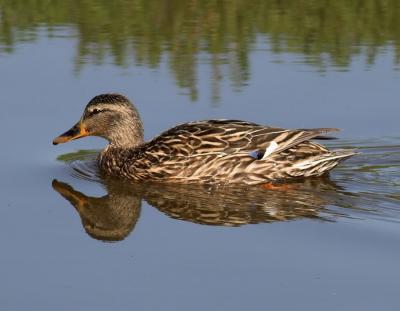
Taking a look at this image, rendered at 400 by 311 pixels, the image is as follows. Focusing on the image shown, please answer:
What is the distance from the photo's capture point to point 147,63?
51.4ft

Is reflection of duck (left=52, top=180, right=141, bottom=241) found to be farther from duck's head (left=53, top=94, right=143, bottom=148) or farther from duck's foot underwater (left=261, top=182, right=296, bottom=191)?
duck's foot underwater (left=261, top=182, right=296, bottom=191)

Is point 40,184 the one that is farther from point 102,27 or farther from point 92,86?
point 102,27

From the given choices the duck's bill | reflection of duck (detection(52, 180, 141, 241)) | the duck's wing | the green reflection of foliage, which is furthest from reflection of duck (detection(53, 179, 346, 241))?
the green reflection of foliage

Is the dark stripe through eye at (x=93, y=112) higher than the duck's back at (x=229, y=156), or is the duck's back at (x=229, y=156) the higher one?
the dark stripe through eye at (x=93, y=112)

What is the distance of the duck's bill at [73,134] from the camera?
41.5 ft

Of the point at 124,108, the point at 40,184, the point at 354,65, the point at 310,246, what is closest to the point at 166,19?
the point at 354,65

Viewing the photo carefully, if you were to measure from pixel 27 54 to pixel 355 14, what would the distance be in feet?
15.8

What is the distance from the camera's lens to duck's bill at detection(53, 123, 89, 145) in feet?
41.5

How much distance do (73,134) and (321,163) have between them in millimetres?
2578

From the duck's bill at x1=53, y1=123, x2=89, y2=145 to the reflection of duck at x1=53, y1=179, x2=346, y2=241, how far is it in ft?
2.16

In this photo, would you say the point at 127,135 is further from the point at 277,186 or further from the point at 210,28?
the point at 210,28

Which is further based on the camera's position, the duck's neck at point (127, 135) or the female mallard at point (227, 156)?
the duck's neck at point (127, 135)

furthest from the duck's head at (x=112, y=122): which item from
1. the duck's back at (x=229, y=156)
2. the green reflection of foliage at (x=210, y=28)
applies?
the green reflection of foliage at (x=210, y=28)

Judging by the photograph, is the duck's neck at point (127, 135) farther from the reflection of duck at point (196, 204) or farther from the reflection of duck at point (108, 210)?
the reflection of duck at point (108, 210)
